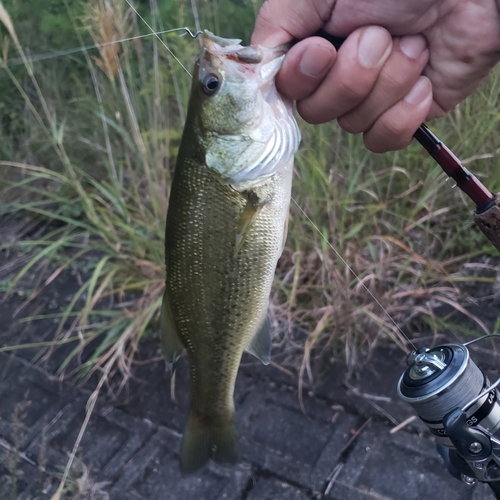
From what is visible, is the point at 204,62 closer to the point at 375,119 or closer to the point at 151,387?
the point at 375,119

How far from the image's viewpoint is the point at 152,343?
98.6 inches

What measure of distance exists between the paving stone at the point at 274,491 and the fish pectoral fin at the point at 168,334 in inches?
27.1

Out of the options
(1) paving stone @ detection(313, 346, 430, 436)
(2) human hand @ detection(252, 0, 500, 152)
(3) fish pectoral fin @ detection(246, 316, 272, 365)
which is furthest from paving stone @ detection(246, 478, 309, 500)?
(2) human hand @ detection(252, 0, 500, 152)

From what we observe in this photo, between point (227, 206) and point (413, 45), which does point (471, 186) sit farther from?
point (227, 206)

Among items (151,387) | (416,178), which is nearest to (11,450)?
(151,387)

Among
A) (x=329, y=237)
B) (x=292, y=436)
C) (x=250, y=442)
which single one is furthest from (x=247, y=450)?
(x=329, y=237)

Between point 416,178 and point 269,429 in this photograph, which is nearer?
point 269,429

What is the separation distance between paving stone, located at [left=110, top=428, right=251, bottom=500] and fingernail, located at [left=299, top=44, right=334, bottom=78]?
1.48m

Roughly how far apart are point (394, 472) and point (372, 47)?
146cm

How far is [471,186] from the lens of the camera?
4.12 ft

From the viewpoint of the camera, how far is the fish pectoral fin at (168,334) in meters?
1.49

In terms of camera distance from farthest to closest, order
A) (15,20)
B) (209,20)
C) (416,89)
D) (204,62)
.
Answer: (15,20), (209,20), (416,89), (204,62)

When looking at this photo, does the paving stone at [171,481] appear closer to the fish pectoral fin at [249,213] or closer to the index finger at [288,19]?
the fish pectoral fin at [249,213]

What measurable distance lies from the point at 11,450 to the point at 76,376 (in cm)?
44
